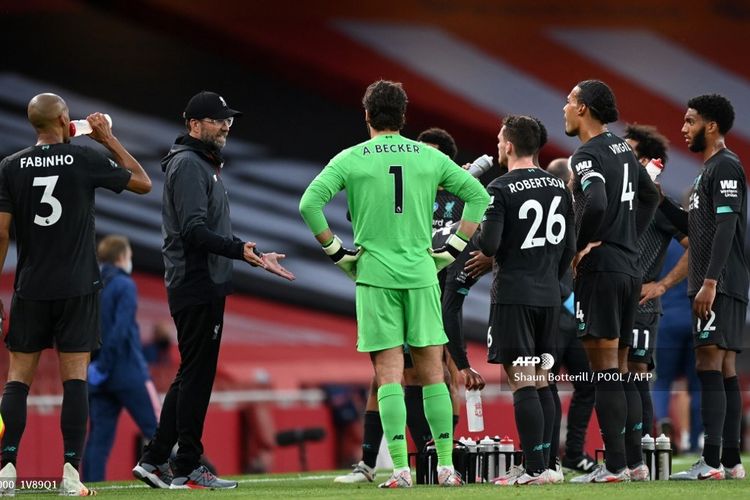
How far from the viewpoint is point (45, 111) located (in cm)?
669

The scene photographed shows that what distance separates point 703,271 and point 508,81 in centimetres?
693

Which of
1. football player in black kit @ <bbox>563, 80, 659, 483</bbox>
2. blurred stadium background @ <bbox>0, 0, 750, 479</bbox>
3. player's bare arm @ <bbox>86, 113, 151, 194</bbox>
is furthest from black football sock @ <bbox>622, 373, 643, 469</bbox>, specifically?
blurred stadium background @ <bbox>0, 0, 750, 479</bbox>

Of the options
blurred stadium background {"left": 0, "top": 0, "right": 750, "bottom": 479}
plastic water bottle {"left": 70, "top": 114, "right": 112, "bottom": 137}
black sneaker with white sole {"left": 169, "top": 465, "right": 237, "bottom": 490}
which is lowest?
black sneaker with white sole {"left": 169, "top": 465, "right": 237, "bottom": 490}

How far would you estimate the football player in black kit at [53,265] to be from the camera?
21.8 feet

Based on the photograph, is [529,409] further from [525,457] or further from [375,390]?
[375,390]

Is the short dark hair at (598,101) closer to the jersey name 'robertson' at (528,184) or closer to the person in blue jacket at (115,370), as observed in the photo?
the jersey name 'robertson' at (528,184)

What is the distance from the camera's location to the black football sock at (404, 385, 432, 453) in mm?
7820

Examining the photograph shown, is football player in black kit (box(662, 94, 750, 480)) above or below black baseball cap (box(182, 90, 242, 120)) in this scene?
below

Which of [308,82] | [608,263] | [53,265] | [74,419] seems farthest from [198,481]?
[308,82]

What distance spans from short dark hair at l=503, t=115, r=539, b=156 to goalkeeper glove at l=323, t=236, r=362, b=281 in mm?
991

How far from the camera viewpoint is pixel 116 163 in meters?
6.89

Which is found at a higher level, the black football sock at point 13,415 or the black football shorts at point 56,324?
the black football shorts at point 56,324

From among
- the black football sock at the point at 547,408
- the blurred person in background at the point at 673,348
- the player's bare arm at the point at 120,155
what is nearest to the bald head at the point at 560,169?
the black football sock at the point at 547,408

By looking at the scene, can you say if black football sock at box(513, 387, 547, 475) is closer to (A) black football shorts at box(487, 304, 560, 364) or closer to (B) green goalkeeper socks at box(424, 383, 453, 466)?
(A) black football shorts at box(487, 304, 560, 364)
